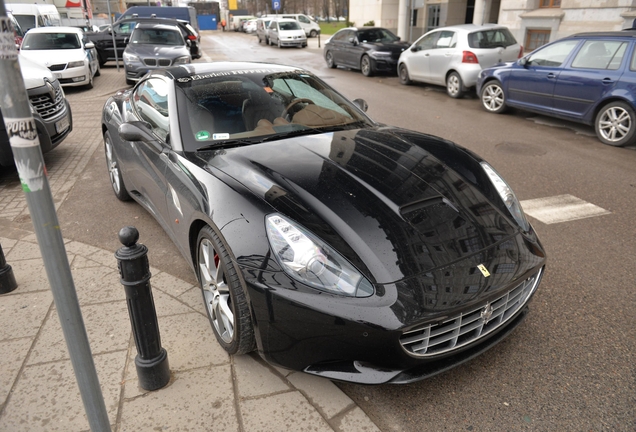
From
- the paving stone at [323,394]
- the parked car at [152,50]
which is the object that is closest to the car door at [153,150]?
the paving stone at [323,394]

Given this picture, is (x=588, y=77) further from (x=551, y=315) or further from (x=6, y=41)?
(x=6, y=41)

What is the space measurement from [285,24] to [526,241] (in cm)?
2922

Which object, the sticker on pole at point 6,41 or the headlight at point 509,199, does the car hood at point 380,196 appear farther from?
the sticker on pole at point 6,41

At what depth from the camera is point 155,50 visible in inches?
534

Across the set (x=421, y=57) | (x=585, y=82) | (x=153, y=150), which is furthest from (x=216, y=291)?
(x=421, y=57)

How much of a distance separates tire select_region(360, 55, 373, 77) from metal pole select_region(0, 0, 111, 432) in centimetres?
1463

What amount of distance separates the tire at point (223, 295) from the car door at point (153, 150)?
81cm

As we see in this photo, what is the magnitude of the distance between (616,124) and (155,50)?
11.3 metres

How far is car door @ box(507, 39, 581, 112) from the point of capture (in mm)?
8375

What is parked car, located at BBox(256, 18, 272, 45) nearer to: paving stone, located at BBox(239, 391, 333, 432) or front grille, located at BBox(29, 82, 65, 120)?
front grille, located at BBox(29, 82, 65, 120)

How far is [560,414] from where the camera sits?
2.43m

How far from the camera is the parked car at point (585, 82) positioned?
7.33 metres

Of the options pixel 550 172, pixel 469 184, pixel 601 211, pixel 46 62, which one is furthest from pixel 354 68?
pixel 469 184

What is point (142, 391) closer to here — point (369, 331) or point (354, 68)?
point (369, 331)
